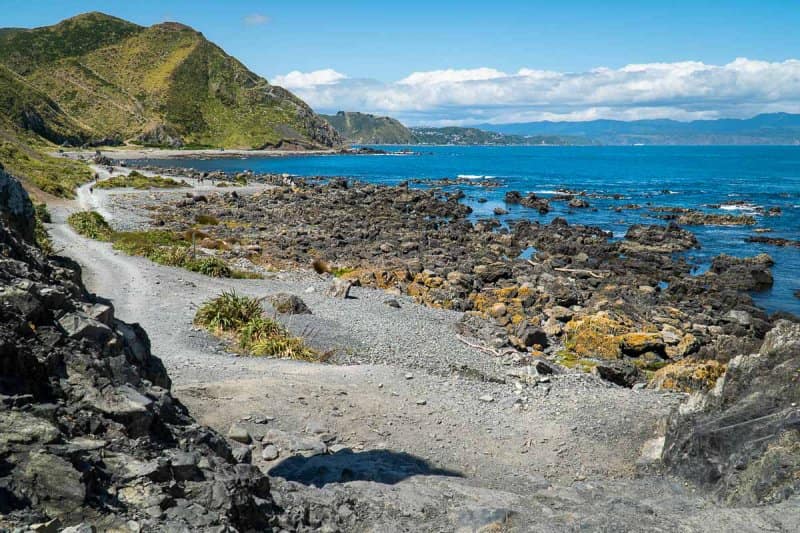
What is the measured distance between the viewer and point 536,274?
112 feet

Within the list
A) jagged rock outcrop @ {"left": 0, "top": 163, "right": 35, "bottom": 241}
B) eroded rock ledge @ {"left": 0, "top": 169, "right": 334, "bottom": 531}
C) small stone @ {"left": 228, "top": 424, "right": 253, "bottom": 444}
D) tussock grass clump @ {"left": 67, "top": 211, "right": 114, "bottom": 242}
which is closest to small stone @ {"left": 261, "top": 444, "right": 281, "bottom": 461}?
small stone @ {"left": 228, "top": 424, "right": 253, "bottom": 444}

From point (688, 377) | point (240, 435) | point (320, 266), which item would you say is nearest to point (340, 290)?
point (320, 266)

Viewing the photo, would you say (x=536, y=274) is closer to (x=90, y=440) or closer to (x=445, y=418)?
(x=445, y=418)

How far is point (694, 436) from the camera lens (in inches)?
413

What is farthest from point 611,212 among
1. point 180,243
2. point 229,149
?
point 229,149

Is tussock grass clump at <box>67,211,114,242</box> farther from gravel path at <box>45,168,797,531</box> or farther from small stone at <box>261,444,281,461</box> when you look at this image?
small stone at <box>261,444,281,461</box>

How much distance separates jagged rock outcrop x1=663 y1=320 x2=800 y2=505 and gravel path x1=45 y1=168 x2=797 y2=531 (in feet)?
1.88

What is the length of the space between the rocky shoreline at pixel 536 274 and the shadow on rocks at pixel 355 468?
7927 millimetres

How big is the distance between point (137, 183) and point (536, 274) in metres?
52.4

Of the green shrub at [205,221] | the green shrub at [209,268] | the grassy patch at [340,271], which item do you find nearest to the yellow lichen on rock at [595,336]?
the grassy patch at [340,271]

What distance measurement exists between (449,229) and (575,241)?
1022cm

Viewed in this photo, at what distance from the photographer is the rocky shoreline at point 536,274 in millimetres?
20562

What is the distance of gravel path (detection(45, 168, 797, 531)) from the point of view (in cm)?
892

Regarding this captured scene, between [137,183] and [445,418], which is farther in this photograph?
[137,183]
